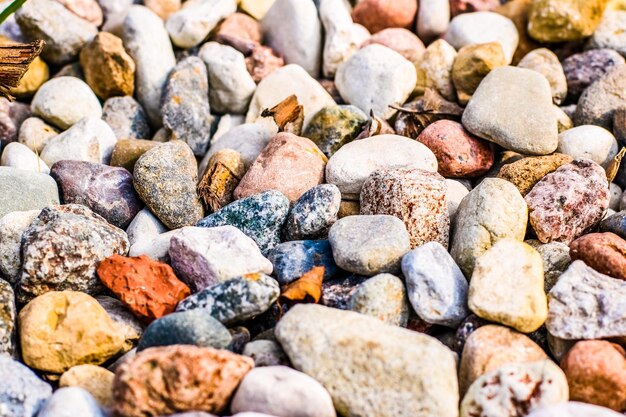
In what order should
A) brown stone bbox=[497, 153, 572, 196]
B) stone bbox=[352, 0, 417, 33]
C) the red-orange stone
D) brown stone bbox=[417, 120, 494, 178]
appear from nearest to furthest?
the red-orange stone < brown stone bbox=[497, 153, 572, 196] < brown stone bbox=[417, 120, 494, 178] < stone bbox=[352, 0, 417, 33]

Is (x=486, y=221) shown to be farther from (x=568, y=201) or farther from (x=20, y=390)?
(x=20, y=390)

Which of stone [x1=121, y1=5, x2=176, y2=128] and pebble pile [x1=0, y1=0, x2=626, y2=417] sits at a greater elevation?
stone [x1=121, y1=5, x2=176, y2=128]

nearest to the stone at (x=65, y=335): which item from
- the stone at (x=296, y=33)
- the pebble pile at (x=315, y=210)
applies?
the pebble pile at (x=315, y=210)

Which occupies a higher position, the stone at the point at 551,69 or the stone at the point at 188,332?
the stone at the point at 551,69

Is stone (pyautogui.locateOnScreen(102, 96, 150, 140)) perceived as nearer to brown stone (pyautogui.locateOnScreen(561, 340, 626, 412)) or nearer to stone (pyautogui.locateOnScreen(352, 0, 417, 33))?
stone (pyautogui.locateOnScreen(352, 0, 417, 33))

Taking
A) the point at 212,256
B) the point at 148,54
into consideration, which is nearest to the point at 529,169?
the point at 212,256

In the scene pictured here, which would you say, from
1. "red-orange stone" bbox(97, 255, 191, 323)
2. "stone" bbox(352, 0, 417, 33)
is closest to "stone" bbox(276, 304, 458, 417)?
"red-orange stone" bbox(97, 255, 191, 323)

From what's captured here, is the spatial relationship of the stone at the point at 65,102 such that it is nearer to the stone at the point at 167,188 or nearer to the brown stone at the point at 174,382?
the stone at the point at 167,188
